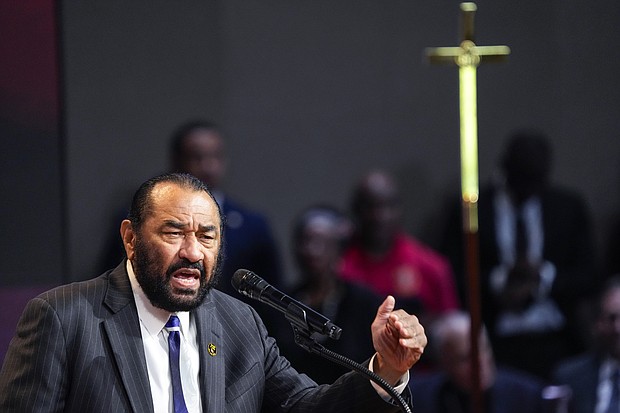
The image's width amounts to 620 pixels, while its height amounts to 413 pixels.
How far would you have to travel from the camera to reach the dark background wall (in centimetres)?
447

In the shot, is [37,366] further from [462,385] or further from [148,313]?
[462,385]

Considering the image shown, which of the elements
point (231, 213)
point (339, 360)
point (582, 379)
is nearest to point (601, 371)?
point (582, 379)

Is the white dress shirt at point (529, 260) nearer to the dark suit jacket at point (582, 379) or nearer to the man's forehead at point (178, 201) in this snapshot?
the dark suit jacket at point (582, 379)

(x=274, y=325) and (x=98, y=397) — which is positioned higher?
(x=98, y=397)

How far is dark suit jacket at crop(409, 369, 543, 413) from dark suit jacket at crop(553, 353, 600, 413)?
0.98ft

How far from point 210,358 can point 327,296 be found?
82.9 inches

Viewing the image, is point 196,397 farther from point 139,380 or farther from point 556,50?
point 556,50

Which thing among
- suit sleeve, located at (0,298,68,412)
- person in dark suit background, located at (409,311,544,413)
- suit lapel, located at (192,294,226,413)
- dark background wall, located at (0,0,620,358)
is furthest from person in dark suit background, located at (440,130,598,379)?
suit sleeve, located at (0,298,68,412)

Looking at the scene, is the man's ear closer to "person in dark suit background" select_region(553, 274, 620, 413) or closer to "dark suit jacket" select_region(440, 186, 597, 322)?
"person in dark suit background" select_region(553, 274, 620, 413)

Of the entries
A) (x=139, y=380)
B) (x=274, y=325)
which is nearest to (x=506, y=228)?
(x=274, y=325)

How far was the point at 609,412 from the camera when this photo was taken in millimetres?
4867

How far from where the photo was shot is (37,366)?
7.76 ft

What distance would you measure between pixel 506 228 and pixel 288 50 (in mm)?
1348

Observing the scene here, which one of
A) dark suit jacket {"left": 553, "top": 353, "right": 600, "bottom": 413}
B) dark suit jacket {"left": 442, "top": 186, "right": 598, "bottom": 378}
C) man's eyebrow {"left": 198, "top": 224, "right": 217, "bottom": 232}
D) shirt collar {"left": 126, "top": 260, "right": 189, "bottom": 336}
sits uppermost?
man's eyebrow {"left": 198, "top": 224, "right": 217, "bottom": 232}
